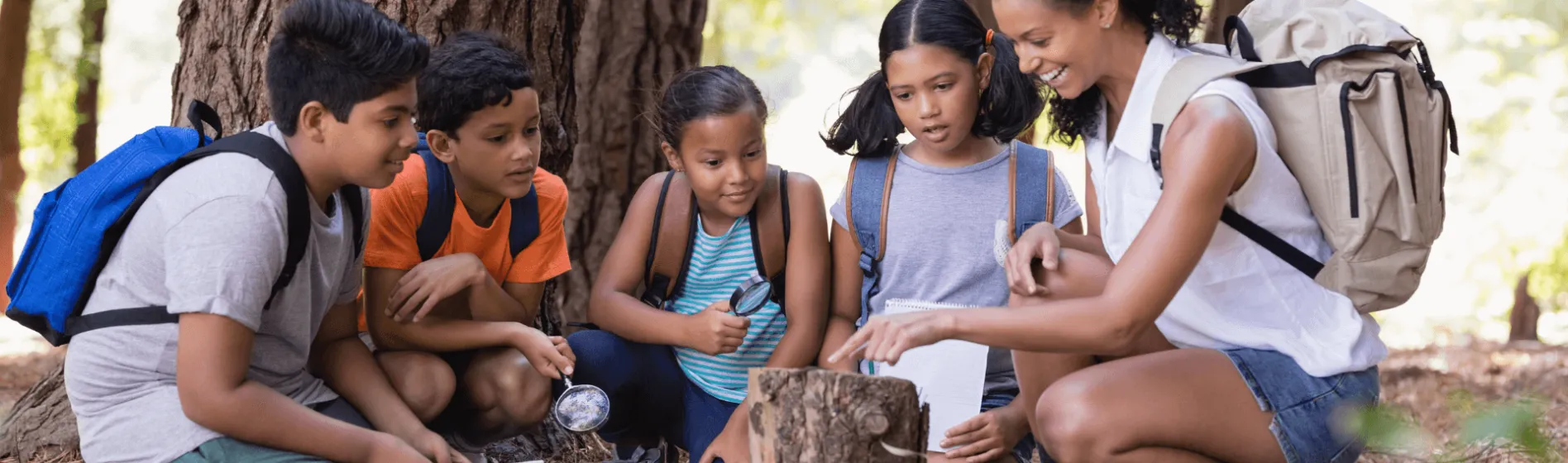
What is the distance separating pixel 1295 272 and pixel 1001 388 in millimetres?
867

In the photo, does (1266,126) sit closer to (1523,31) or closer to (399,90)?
(399,90)

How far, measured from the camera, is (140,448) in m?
2.50

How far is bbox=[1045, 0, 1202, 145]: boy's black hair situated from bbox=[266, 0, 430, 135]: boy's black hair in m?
1.42

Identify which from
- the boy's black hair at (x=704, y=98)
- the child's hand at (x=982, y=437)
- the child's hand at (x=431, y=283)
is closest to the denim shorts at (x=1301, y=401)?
the child's hand at (x=982, y=437)

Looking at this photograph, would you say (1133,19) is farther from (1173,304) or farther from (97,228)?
(97,228)

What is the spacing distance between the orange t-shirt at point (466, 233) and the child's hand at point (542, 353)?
234 millimetres

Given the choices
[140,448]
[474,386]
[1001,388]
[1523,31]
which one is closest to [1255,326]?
[1001,388]

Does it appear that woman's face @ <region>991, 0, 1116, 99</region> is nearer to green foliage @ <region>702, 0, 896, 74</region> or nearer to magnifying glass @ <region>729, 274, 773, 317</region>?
magnifying glass @ <region>729, 274, 773, 317</region>

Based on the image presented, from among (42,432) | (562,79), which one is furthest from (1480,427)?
(42,432)

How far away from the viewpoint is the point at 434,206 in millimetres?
3059

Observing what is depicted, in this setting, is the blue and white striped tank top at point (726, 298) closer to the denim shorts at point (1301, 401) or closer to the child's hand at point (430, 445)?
the child's hand at point (430, 445)

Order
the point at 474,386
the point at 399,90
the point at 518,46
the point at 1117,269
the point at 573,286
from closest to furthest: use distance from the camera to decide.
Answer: the point at 1117,269 → the point at 399,90 → the point at 474,386 → the point at 518,46 → the point at 573,286

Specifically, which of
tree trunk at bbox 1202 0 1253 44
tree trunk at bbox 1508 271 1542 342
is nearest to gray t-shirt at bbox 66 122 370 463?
tree trunk at bbox 1202 0 1253 44

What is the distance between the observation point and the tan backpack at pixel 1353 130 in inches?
91.4
